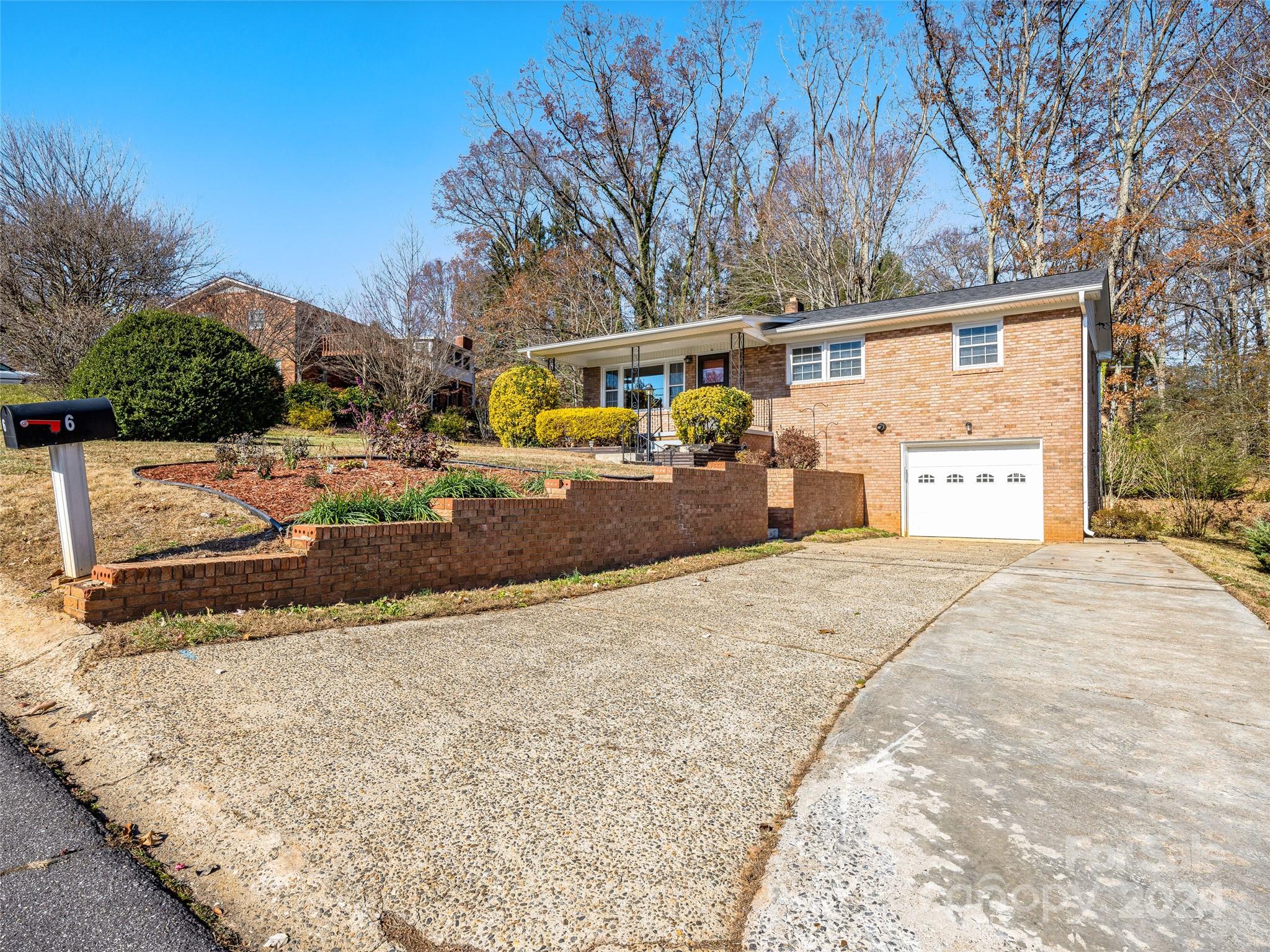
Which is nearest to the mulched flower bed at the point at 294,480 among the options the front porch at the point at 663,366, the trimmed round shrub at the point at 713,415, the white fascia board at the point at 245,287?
the trimmed round shrub at the point at 713,415

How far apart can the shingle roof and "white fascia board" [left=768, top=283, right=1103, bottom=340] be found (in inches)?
1.4

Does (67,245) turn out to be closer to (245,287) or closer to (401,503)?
(245,287)

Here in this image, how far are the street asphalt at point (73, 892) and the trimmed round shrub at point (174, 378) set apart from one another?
9.55 meters

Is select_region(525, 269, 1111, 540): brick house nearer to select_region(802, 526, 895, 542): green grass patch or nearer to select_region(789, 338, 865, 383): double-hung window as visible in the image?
select_region(789, 338, 865, 383): double-hung window

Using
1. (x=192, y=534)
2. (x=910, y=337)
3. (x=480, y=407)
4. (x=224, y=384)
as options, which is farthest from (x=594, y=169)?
(x=192, y=534)

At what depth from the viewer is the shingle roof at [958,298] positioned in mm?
12602

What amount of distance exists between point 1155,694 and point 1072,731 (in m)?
0.96

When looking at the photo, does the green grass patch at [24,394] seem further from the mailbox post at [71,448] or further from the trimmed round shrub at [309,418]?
the mailbox post at [71,448]

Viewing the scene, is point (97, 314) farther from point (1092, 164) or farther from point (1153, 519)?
point (1092, 164)

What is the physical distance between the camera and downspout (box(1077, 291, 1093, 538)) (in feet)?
40.4

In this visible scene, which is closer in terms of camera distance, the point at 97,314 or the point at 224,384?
the point at 224,384

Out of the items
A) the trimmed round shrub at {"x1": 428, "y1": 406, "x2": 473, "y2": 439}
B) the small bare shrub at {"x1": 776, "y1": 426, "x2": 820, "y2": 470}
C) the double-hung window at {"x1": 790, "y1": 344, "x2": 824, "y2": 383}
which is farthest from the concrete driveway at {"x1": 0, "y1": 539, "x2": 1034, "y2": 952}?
the trimmed round shrub at {"x1": 428, "y1": 406, "x2": 473, "y2": 439}

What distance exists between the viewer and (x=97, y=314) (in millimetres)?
14750

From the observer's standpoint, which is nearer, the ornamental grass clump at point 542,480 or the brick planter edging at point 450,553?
the brick planter edging at point 450,553
